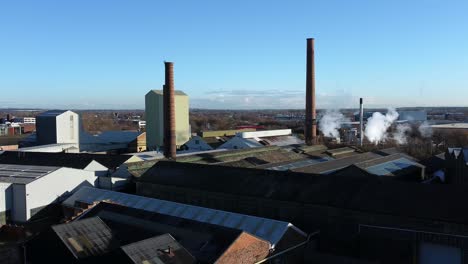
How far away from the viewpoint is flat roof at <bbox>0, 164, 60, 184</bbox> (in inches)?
915

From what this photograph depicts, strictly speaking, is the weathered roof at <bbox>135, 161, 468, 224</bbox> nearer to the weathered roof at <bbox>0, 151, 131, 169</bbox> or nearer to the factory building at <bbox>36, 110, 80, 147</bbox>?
the weathered roof at <bbox>0, 151, 131, 169</bbox>

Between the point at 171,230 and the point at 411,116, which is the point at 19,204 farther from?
the point at 411,116

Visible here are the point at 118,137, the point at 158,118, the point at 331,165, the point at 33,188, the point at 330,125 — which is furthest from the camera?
the point at 330,125

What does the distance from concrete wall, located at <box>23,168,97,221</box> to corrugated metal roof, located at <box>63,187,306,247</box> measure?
3.05ft

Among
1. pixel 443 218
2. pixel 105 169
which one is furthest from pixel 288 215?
pixel 105 169

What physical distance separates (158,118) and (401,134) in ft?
116

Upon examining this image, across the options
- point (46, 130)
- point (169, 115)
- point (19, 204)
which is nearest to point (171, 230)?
point (19, 204)

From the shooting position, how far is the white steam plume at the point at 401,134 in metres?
57.7

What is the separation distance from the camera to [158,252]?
12164 mm

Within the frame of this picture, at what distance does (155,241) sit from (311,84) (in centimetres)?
3132

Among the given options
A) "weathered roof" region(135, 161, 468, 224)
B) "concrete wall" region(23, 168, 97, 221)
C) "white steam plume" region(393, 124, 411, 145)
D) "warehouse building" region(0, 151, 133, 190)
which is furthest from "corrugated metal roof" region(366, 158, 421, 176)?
"white steam plume" region(393, 124, 411, 145)

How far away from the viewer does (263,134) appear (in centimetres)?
5416

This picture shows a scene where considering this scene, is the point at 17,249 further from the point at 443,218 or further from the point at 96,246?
the point at 443,218

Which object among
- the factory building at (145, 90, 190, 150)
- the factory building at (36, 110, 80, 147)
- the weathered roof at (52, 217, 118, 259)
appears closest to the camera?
the weathered roof at (52, 217, 118, 259)
